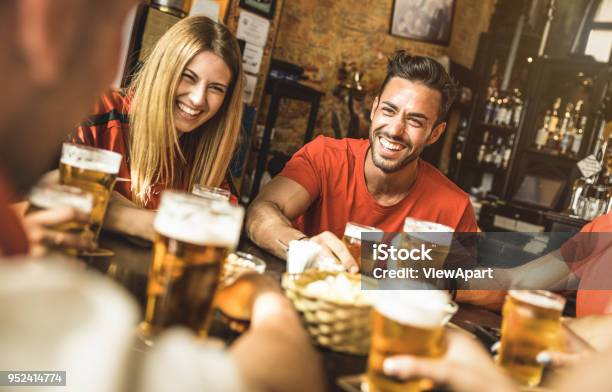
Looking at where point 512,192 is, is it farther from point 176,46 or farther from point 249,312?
point 249,312

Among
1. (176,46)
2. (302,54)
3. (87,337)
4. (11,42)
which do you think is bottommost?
(87,337)

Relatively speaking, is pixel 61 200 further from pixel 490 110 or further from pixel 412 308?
pixel 490 110

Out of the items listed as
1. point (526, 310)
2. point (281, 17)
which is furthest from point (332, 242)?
point (281, 17)

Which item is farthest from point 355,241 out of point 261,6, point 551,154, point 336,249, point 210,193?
point 551,154

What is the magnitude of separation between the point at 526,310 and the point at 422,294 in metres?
0.27

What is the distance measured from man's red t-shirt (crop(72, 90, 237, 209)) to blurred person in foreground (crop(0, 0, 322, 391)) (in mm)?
1450

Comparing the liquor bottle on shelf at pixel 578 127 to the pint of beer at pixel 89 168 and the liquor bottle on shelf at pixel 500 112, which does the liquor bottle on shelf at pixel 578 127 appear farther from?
the pint of beer at pixel 89 168

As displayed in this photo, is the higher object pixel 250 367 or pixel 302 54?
pixel 302 54

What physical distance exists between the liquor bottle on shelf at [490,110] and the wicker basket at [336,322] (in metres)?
6.32

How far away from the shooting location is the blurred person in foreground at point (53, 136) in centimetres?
41

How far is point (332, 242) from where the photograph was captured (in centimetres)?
156

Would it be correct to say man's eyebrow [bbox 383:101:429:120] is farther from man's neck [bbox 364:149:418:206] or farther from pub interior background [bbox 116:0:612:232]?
pub interior background [bbox 116:0:612:232]

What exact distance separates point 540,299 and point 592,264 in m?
1.24

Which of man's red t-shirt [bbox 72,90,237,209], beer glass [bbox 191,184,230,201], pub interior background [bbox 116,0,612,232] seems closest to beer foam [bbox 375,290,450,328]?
beer glass [bbox 191,184,230,201]
